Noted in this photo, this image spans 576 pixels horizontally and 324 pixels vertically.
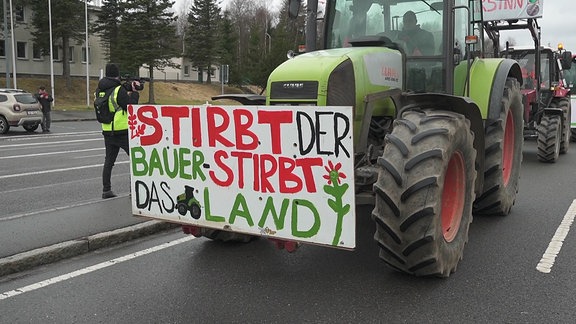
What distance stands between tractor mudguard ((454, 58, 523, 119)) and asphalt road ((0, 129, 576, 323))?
142 cm

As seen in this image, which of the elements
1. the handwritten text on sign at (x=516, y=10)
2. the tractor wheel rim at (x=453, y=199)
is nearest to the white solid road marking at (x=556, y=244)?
the tractor wheel rim at (x=453, y=199)

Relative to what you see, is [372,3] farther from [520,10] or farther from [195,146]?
[520,10]

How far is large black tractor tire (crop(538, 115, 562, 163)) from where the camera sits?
1182cm

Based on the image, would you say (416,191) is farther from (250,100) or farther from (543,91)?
(543,91)

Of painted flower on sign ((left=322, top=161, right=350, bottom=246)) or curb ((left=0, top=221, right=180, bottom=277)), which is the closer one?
painted flower on sign ((left=322, top=161, right=350, bottom=246))

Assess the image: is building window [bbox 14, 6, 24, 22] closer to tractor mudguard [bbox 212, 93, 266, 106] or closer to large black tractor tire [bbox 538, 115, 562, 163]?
A: large black tractor tire [bbox 538, 115, 562, 163]

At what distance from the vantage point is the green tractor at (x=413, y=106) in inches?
160

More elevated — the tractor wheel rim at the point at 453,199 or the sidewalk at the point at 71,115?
the sidewalk at the point at 71,115

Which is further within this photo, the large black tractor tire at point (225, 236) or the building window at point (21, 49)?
the building window at point (21, 49)

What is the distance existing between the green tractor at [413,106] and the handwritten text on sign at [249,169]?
0.47m

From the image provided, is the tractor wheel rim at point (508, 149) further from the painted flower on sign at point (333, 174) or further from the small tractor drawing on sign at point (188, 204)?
the small tractor drawing on sign at point (188, 204)

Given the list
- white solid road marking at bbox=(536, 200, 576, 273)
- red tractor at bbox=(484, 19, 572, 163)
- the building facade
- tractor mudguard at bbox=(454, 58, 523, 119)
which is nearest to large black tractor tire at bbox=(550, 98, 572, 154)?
red tractor at bbox=(484, 19, 572, 163)

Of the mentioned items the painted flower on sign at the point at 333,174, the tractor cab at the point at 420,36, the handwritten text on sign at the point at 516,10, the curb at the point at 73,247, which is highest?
the handwritten text on sign at the point at 516,10

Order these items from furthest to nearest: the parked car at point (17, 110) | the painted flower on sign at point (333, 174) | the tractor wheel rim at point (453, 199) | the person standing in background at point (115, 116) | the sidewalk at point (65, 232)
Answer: the parked car at point (17, 110)
the person standing in background at point (115, 116)
the sidewalk at point (65, 232)
the tractor wheel rim at point (453, 199)
the painted flower on sign at point (333, 174)
